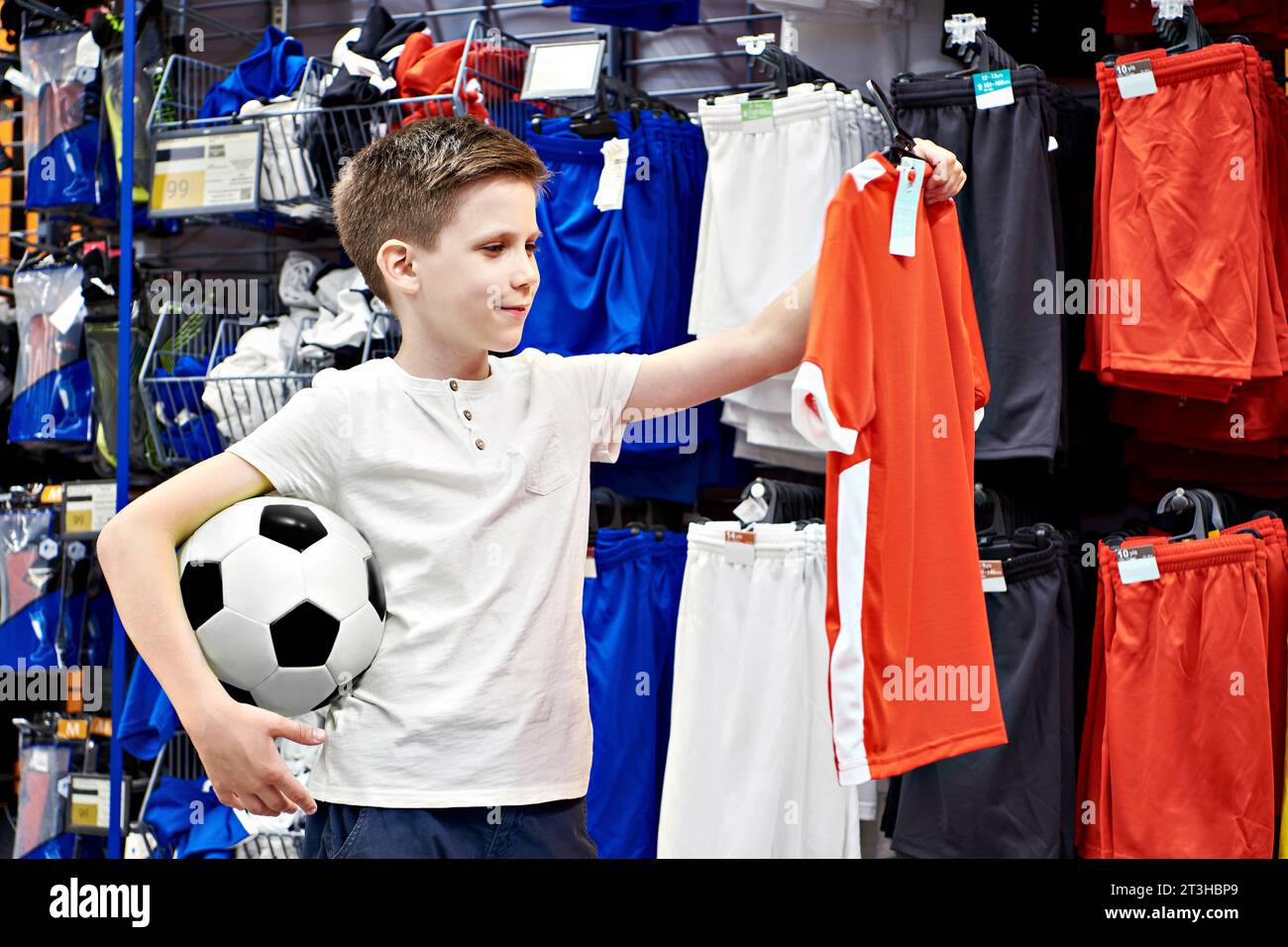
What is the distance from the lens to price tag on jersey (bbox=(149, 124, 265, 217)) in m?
3.32

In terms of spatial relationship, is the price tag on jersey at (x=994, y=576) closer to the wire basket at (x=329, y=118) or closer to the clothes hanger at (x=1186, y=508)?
the clothes hanger at (x=1186, y=508)

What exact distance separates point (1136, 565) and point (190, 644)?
1.78 meters

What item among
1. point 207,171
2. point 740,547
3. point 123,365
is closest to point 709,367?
point 740,547

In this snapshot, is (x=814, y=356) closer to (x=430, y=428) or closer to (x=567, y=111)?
(x=430, y=428)

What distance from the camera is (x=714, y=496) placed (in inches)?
141

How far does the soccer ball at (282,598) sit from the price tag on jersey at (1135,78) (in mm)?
1841

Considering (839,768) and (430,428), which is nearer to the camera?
(430,428)

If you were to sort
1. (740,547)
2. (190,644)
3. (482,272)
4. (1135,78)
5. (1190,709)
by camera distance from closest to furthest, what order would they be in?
(190,644) → (482,272) → (1190,709) → (1135,78) → (740,547)

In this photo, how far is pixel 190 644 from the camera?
5.13ft

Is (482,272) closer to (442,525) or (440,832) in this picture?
(442,525)

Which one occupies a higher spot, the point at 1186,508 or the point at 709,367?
the point at 709,367
